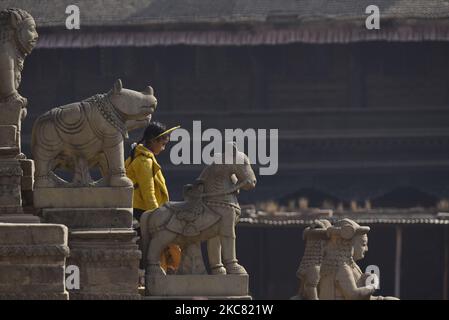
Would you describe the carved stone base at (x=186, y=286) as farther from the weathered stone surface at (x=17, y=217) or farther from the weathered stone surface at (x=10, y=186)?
the weathered stone surface at (x=10, y=186)

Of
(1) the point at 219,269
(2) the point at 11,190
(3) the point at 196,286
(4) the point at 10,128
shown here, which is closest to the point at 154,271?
(3) the point at 196,286

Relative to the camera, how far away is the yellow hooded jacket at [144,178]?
21656 mm

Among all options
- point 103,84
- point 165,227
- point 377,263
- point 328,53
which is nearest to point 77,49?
point 103,84

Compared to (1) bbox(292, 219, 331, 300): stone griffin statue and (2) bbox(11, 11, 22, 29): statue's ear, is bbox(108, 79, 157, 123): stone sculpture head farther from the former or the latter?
(1) bbox(292, 219, 331, 300): stone griffin statue

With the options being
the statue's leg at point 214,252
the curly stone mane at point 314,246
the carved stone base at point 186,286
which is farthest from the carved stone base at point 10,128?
the curly stone mane at point 314,246

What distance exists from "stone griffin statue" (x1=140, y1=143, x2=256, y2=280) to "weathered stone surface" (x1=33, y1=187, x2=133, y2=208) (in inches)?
13.6

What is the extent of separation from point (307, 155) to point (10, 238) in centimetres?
1871

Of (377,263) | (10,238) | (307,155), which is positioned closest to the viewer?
(10,238)

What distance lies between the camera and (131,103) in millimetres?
20844

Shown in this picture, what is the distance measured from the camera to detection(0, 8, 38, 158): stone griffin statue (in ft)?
69.1

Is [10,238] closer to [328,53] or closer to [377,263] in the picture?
[377,263]

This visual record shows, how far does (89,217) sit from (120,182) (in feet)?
1.42
